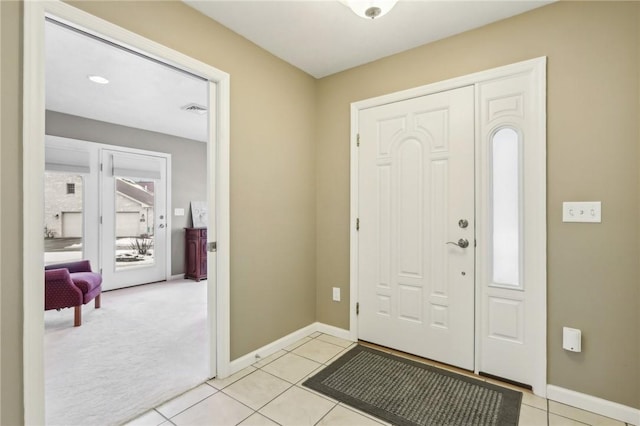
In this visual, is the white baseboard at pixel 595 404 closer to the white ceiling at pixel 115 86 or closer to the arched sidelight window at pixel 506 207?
the arched sidelight window at pixel 506 207

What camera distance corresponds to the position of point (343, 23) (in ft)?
7.42

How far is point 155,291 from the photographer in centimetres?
480

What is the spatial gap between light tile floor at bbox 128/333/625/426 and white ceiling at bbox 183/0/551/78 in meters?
2.57

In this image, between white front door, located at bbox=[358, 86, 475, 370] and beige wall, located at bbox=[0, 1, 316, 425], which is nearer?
beige wall, located at bbox=[0, 1, 316, 425]

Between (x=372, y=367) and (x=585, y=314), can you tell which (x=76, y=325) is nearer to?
(x=372, y=367)

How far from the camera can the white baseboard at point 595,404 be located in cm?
180

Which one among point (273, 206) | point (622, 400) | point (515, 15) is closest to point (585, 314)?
point (622, 400)

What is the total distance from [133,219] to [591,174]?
566 centimetres

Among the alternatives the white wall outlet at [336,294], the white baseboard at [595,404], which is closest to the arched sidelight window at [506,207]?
the white baseboard at [595,404]

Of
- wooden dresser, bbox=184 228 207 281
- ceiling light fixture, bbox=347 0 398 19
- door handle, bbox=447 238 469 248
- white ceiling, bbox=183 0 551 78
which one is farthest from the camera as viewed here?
wooden dresser, bbox=184 228 207 281

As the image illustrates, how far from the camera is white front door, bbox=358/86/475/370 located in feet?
7.77

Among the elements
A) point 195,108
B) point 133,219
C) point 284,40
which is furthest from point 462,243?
point 133,219

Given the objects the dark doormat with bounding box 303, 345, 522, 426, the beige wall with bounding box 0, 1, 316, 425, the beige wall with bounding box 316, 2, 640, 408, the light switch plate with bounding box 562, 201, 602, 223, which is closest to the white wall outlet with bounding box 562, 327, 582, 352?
the beige wall with bounding box 316, 2, 640, 408

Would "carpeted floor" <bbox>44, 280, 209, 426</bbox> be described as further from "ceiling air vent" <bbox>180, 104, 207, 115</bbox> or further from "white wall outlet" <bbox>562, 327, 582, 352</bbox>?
"ceiling air vent" <bbox>180, 104, 207, 115</bbox>
